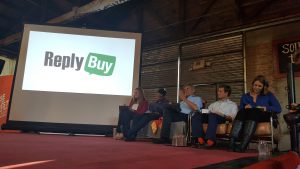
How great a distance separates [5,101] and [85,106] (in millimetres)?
3462

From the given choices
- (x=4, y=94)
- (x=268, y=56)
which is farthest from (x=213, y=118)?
(x=4, y=94)

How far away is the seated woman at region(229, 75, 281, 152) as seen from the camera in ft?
8.04

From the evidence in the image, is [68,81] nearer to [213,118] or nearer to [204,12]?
[213,118]

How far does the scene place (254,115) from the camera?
2.52 m

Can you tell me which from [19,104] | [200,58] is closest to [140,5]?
[200,58]

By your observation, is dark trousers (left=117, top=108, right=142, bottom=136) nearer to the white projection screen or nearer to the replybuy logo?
the white projection screen

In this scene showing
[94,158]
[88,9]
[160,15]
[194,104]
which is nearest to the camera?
[94,158]

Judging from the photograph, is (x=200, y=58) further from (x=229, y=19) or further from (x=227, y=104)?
(x=227, y=104)

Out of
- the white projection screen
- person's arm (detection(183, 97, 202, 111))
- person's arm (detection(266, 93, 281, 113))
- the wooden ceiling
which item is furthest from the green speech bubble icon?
person's arm (detection(266, 93, 281, 113))

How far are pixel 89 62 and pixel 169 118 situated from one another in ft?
5.82

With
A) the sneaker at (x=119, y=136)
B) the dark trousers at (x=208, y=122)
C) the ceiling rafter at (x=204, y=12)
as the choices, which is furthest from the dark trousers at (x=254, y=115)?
the ceiling rafter at (x=204, y=12)

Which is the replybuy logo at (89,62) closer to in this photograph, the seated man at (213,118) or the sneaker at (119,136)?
the sneaker at (119,136)

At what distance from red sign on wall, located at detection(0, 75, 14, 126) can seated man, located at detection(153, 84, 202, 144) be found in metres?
4.80

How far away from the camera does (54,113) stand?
4.23 m
